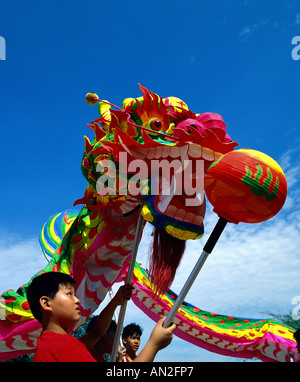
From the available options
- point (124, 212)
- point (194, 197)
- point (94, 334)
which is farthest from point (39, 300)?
point (124, 212)

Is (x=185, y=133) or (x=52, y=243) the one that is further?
(x=52, y=243)

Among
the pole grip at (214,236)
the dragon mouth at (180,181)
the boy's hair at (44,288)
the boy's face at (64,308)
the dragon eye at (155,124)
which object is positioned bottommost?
the boy's face at (64,308)

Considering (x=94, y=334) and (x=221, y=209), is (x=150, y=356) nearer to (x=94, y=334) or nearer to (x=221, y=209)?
(x=221, y=209)

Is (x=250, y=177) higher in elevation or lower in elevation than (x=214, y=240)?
higher

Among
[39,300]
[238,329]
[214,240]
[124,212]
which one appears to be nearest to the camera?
[39,300]

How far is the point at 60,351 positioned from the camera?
3.32 ft

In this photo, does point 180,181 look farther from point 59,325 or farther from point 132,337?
point 132,337

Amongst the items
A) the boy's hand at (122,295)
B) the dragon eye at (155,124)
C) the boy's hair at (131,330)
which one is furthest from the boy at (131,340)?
the dragon eye at (155,124)

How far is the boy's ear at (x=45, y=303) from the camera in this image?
3.96ft

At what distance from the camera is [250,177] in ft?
5.27

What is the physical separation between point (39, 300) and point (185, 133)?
1203 mm

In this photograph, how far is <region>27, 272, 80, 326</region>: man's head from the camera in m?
1.20

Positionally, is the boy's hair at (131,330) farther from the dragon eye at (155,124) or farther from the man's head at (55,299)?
the man's head at (55,299)

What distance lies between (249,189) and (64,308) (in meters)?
0.87
